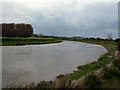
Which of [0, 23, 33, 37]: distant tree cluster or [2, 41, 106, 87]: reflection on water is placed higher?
[0, 23, 33, 37]: distant tree cluster

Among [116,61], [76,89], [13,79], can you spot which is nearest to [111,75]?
[116,61]

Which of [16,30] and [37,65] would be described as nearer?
[37,65]

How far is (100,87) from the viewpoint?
34.8ft

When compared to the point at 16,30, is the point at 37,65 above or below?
below

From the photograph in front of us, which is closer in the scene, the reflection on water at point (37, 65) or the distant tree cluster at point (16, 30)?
the reflection on water at point (37, 65)

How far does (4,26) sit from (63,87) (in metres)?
117

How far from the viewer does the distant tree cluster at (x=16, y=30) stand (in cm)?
12736

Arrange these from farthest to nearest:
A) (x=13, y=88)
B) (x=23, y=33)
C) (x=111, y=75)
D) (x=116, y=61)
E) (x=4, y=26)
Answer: (x=23, y=33) → (x=4, y=26) → (x=116, y=61) → (x=111, y=75) → (x=13, y=88)

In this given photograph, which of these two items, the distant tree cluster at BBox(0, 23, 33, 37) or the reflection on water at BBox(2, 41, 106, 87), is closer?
the reflection on water at BBox(2, 41, 106, 87)

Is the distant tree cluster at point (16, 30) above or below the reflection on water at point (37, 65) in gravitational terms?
above

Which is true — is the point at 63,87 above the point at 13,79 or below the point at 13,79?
above

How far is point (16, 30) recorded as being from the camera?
132m

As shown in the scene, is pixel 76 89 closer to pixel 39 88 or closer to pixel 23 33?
pixel 39 88

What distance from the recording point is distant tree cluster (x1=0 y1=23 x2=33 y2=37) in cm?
12736
